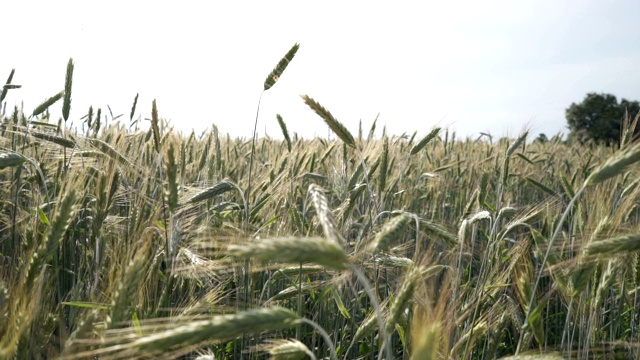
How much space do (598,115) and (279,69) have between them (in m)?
27.2

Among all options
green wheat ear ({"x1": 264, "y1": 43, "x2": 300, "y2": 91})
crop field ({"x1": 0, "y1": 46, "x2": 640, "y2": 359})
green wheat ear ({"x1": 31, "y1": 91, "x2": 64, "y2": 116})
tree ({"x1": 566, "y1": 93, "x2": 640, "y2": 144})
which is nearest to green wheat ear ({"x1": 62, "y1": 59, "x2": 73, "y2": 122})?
crop field ({"x1": 0, "y1": 46, "x2": 640, "y2": 359})

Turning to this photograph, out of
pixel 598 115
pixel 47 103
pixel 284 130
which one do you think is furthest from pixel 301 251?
pixel 598 115

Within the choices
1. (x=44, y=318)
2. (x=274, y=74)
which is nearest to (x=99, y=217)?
(x=44, y=318)

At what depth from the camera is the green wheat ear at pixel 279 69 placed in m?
2.25

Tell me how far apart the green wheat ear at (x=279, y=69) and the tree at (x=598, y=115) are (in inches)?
1028

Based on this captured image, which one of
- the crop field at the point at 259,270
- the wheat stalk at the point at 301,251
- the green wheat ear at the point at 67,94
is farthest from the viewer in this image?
the green wheat ear at the point at 67,94

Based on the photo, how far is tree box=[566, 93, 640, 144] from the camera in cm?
2622

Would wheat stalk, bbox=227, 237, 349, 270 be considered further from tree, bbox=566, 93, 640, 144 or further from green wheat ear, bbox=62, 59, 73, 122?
tree, bbox=566, 93, 640, 144

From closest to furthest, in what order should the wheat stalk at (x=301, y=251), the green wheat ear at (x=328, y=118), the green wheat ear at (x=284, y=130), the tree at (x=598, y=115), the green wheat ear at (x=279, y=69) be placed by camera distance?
the wheat stalk at (x=301, y=251) → the green wheat ear at (x=328, y=118) → the green wheat ear at (x=279, y=69) → the green wheat ear at (x=284, y=130) → the tree at (x=598, y=115)

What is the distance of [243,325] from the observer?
3.47 feet

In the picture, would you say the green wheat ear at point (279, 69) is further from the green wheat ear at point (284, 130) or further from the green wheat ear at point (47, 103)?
the green wheat ear at point (47, 103)

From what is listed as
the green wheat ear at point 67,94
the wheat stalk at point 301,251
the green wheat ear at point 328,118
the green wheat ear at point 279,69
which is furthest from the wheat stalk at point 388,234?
the green wheat ear at point 67,94

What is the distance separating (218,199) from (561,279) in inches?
75.6

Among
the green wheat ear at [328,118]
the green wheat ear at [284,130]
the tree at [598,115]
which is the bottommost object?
the green wheat ear at [328,118]
